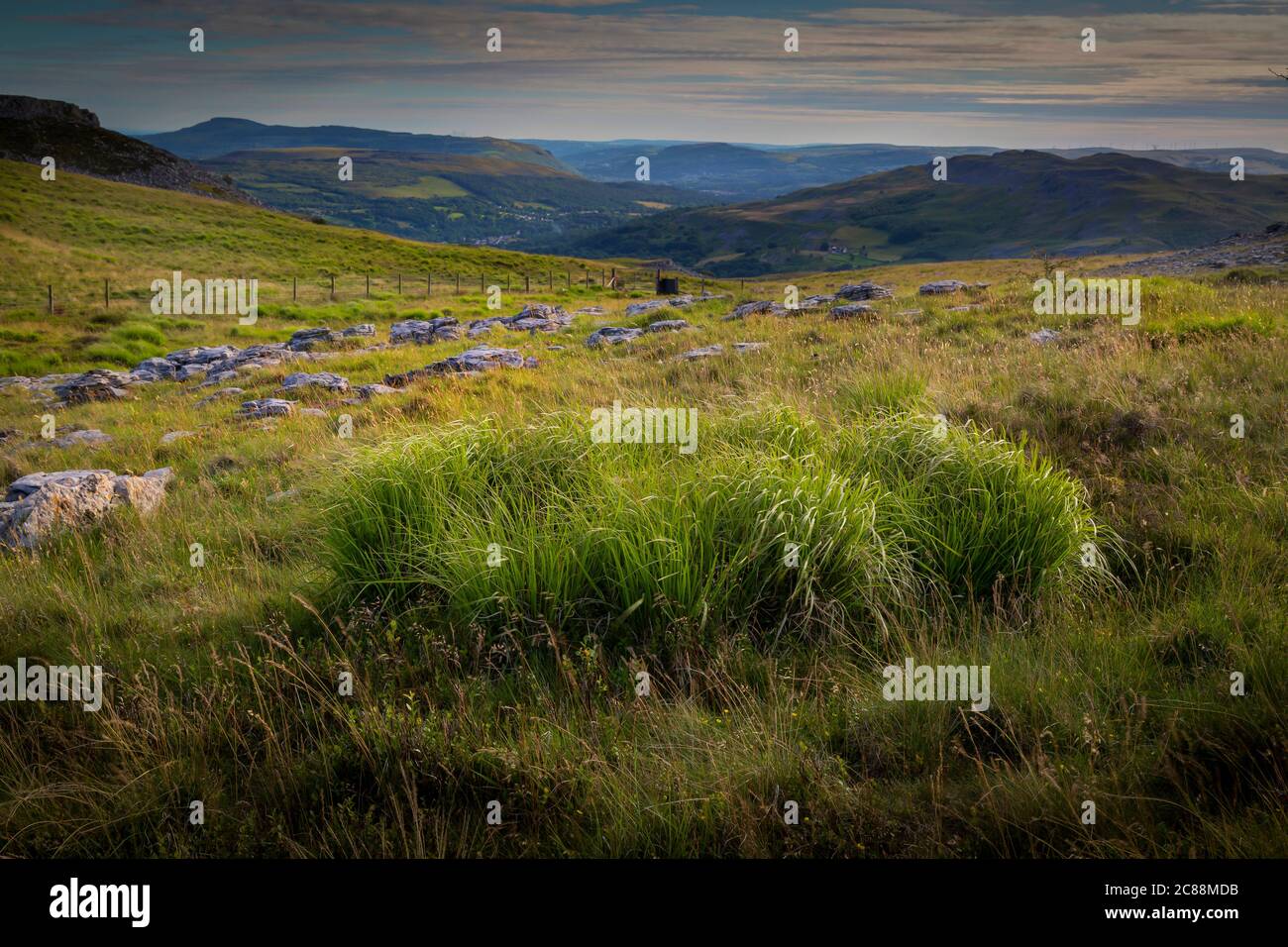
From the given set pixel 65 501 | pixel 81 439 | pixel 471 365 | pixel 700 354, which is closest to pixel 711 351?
pixel 700 354

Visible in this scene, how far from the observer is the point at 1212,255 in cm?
3653

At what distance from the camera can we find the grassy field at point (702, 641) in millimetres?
3182

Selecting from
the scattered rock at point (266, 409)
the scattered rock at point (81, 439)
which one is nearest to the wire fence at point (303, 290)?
the scattered rock at point (81, 439)

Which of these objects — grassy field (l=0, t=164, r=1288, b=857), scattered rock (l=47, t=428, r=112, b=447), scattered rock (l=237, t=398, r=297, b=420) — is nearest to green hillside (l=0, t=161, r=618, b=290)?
scattered rock (l=47, t=428, r=112, b=447)

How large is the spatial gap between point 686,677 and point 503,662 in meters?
1.14

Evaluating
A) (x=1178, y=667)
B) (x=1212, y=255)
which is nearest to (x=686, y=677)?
(x=1178, y=667)

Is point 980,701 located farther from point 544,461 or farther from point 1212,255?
point 1212,255

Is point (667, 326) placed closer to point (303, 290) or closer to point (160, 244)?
point (303, 290)

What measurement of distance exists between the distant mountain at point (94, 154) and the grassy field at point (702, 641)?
119 meters

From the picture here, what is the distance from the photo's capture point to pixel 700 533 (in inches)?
195

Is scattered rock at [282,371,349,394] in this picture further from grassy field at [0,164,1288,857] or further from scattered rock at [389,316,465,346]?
grassy field at [0,164,1288,857]

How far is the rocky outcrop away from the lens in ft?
25.4

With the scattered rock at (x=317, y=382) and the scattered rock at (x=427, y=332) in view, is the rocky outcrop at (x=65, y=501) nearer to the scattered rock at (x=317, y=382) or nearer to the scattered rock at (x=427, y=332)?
the scattered rock at (x=317, y=382)

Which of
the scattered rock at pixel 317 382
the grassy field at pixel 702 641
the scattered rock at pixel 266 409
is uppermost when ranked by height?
the scattered rock at pixel 317 382
